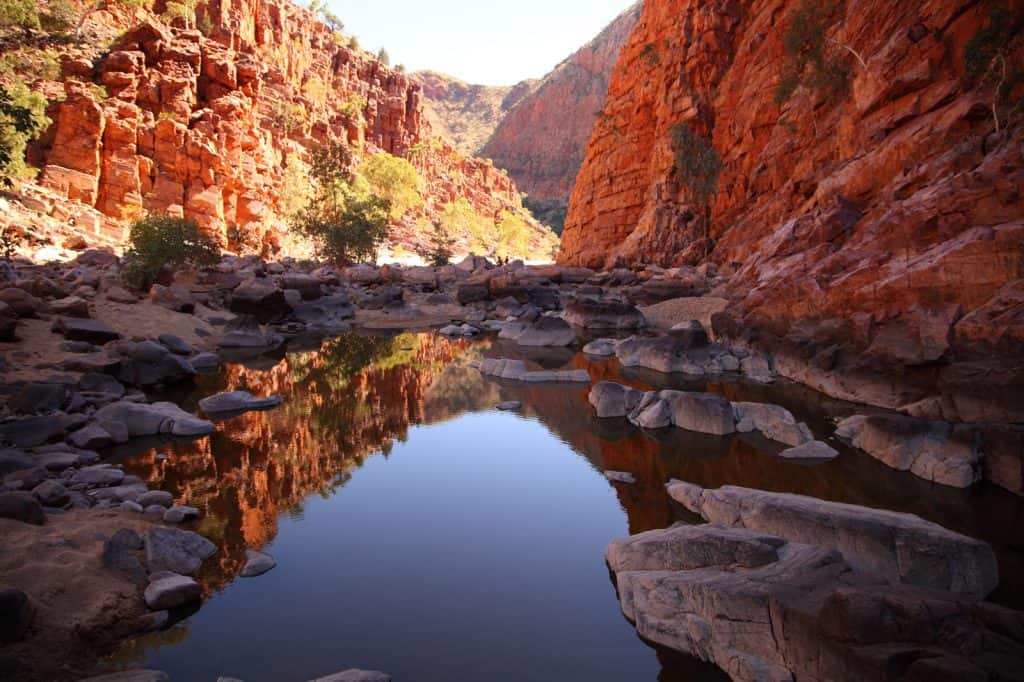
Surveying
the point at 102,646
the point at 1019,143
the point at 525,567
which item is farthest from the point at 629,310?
the point at 102,646

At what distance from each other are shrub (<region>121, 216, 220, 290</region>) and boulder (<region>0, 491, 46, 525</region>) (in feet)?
60.0

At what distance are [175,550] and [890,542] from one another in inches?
269

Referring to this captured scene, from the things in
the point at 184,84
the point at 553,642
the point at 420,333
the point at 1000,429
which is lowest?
the point at 553,642

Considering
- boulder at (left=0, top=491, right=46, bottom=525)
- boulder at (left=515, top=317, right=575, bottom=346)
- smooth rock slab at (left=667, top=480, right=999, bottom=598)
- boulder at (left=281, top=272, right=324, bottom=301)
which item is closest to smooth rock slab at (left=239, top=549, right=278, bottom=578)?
boulder at (left=0, top=491, right=46, bottom=525)

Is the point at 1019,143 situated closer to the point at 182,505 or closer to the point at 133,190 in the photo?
the point at 182,505

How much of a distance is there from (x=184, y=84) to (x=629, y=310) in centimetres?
3693

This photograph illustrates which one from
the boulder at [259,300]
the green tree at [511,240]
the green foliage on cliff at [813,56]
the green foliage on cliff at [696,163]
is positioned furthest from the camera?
the green tree at [511,240]

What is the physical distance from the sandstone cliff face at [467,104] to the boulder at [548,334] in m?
145

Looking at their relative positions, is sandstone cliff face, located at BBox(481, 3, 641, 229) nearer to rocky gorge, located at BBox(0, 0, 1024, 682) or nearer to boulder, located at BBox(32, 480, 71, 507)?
rocky gorge, located at BBox(0, 0, 1024, 682)

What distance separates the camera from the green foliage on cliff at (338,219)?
41.2 metres

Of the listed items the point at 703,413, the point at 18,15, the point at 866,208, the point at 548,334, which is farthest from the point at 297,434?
the point at 18,15

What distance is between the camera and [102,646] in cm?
455

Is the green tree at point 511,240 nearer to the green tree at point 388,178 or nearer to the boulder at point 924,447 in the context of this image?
the green tree at point 388,178

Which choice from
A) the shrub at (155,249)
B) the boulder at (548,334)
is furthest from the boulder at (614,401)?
the shrub at (155,249)
